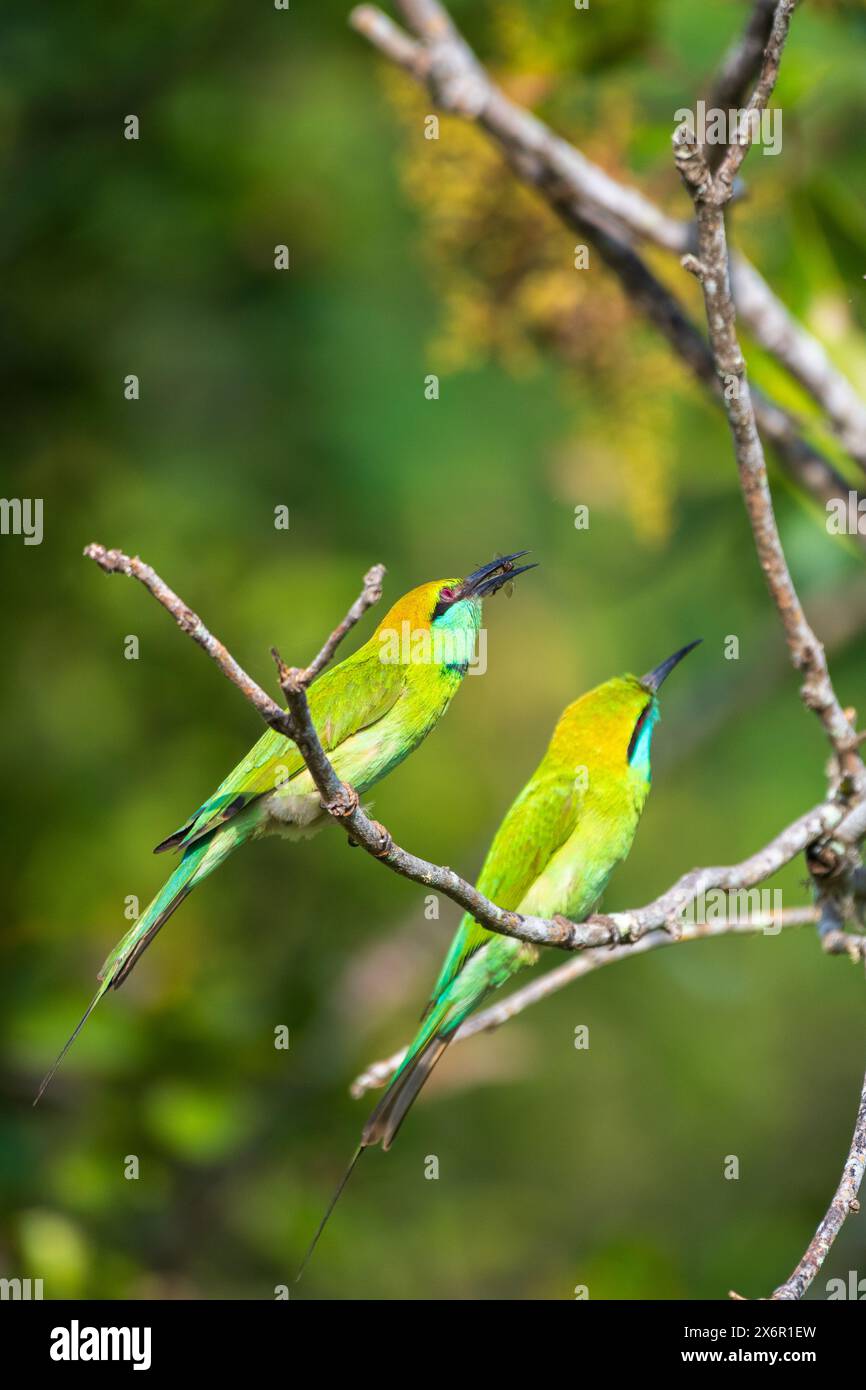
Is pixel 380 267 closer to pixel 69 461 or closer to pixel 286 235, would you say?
pixel 286 235

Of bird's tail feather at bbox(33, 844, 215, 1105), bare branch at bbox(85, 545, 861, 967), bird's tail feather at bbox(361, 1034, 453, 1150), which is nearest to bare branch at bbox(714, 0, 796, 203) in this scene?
bare branch at bbox(85, 545, 861, 967)

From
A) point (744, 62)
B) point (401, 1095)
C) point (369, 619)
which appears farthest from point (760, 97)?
point (369, 619)

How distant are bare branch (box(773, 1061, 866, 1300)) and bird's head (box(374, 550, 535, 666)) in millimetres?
825

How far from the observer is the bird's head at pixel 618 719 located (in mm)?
2252

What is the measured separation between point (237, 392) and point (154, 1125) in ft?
9.37

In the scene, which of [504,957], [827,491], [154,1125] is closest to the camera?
[504,957]

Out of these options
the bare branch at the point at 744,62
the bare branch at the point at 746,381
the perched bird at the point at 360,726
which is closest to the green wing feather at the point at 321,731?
the perched bird at the point at 360,726

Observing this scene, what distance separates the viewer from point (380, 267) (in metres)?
6.22

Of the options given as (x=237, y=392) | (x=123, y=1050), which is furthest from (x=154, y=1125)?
(x=237, y=392)

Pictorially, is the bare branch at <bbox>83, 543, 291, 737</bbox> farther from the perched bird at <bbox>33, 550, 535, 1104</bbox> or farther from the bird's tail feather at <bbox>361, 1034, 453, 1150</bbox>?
the bird's tail feather at <bbox>361, 1034, 453, 1150</bbox>

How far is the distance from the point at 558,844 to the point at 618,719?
0.95 ft

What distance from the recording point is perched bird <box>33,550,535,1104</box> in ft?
5.83

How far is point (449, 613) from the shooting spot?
1.80 metres

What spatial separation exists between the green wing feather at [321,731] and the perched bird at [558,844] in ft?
1.58
